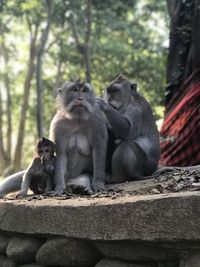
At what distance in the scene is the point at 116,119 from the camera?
5176 millimetres

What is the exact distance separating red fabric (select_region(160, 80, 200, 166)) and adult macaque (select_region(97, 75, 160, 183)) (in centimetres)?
172

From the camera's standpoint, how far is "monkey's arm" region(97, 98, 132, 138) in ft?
16.9

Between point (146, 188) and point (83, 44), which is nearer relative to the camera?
point (146, 188)

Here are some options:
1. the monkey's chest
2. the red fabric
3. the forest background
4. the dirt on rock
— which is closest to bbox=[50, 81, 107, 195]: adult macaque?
the monkey's chest

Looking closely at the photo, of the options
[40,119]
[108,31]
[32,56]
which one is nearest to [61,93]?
[40,119]

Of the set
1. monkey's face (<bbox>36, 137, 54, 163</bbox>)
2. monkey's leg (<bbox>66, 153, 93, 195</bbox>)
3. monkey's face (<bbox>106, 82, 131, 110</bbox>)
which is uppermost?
monkey's face (<bbox>106, 82, 131, 110</bbox>)

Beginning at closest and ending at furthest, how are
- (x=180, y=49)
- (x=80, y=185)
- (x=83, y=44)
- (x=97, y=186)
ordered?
1. (x=80, y=185)
2. (x=97, y=186)
3. (x=180, y=49)
4. (x=83, y=44)

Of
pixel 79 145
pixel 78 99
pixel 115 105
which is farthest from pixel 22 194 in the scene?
pixel 115 105

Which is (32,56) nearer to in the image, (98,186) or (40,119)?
(40,119)

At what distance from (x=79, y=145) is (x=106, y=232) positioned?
2.07 m

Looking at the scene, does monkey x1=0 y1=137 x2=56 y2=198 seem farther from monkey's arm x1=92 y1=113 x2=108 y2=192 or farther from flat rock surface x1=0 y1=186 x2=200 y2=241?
flat rock surface x1=0 y1=186 x2=200 y2=241

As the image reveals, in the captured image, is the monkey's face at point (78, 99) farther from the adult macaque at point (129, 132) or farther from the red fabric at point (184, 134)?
the red fabric at point (184, 134)

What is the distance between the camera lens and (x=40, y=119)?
42.4 feet

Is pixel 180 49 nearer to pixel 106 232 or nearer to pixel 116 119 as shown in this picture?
pixel 116 119
